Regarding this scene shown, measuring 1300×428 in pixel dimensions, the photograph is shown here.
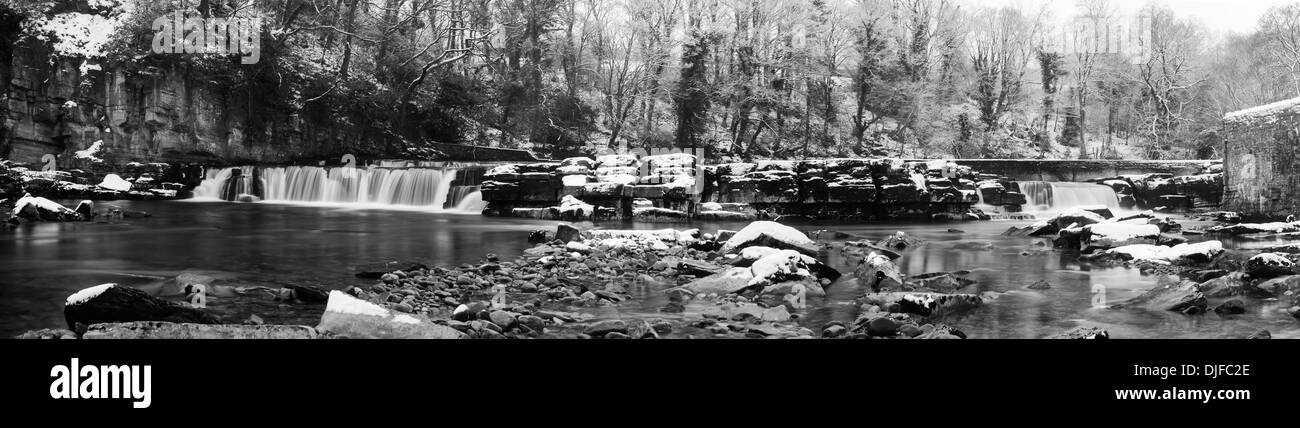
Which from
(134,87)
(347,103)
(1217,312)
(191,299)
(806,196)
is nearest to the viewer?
(1217,312)

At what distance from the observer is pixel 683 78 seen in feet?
127

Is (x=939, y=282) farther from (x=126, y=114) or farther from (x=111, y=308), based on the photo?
(x=126, y=114)

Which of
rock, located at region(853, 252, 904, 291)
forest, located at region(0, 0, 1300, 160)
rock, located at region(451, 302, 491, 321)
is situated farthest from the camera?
forest, located at region(0, 0, 1300, 160)

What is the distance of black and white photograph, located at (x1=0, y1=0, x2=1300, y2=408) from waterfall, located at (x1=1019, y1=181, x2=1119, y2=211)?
0.09 m

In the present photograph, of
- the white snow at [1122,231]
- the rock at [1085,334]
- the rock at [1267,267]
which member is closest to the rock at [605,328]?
the rock at [1085,334]

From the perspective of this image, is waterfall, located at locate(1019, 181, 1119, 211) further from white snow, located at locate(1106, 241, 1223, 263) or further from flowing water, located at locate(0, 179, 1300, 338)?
white snow, located at locate(1106, 241, 1223, 263)

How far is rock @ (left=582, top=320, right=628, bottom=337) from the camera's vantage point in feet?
16.1

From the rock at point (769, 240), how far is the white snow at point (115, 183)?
73.6 feet

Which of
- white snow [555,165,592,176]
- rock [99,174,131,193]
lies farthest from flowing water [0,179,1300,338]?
rock [99,174,131,193]

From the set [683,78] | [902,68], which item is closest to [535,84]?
[683,78]

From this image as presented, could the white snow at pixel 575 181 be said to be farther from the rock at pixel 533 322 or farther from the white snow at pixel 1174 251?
the rock at pixel 533 322

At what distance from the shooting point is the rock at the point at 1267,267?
7230 mm
